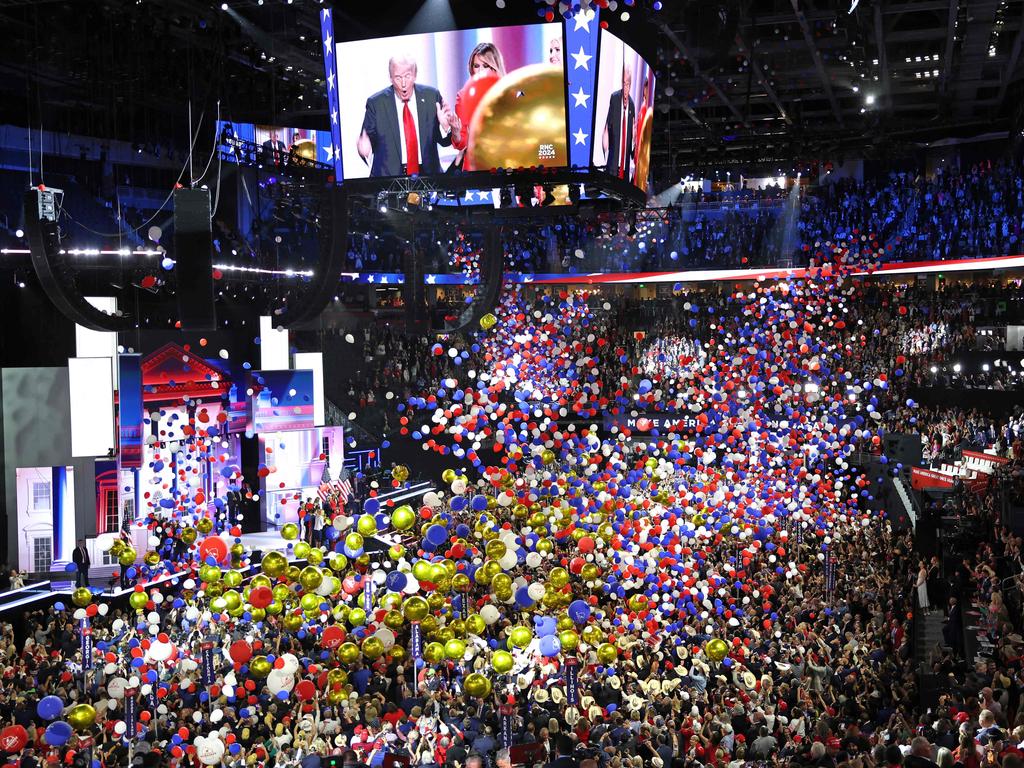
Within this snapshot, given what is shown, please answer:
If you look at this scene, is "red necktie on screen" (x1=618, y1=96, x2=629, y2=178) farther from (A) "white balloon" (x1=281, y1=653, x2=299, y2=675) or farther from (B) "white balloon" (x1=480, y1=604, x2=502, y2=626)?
(A) "white balloon" (x1=281, y1=653, x2=299, y2=675)

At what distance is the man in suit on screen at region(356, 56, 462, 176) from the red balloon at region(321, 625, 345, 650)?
13.1ft

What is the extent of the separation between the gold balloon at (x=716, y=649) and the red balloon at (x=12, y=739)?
567 centimetres

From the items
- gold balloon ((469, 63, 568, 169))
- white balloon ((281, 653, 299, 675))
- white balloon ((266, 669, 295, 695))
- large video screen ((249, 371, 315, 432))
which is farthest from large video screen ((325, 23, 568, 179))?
large video screen ((249, 371, 315, 432))

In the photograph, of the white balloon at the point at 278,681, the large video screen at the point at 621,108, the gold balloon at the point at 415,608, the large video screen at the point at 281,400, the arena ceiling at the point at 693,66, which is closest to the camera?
the large video screen at the point at 621,108

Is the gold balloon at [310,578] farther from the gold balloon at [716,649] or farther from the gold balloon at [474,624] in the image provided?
the gold balloon at [716,649]

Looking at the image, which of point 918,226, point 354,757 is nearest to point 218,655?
point 354,757

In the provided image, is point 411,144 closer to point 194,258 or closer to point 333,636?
point 194,258

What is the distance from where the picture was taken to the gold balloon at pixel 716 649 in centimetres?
927

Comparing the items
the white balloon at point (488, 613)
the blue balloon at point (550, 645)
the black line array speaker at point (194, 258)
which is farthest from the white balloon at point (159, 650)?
the blue balloon at point (550, 645)

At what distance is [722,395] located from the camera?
1328 centimetres

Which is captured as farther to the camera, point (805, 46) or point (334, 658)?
point (805, 46)

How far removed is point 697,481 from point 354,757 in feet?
20.5

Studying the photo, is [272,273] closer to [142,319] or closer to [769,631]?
[142,319]

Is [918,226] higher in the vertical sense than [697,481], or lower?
higher
